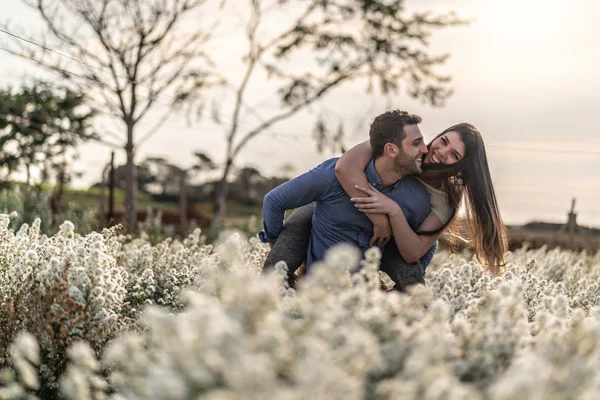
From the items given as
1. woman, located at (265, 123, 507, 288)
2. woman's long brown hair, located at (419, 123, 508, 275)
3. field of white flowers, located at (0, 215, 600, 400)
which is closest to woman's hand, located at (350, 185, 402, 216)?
woman, located at (265, 123, 507, 288)

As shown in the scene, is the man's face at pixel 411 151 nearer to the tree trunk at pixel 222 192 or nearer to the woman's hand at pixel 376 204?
the woman's hand at pixel 376 204

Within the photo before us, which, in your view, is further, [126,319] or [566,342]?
[126,319]

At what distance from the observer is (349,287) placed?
288 cm

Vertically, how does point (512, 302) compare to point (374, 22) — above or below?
below

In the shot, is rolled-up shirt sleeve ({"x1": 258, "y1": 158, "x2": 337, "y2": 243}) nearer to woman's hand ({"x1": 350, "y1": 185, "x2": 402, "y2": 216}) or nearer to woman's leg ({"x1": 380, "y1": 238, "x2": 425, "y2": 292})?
woman's hand ({"x1": 350, "y1": 185, "x2": 402, "y2": 216})

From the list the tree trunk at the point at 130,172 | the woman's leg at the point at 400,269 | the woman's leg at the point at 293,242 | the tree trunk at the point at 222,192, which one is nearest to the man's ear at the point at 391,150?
the woman's leg at the point at 400,269

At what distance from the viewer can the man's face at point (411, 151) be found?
446 centimetres

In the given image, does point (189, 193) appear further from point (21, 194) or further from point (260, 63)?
point (21, 194)

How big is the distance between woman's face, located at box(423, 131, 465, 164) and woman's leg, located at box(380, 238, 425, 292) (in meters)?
0.66

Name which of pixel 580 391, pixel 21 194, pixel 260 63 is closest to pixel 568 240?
pixel 260 63

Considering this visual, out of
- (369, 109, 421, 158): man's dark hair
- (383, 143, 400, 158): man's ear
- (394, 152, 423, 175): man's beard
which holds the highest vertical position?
(369, 109, 421, 158): man's dark hair

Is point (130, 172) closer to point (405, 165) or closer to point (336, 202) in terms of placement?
point (336, 202)

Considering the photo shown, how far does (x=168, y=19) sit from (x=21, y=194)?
15.7ft

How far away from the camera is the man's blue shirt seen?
4.70 m
